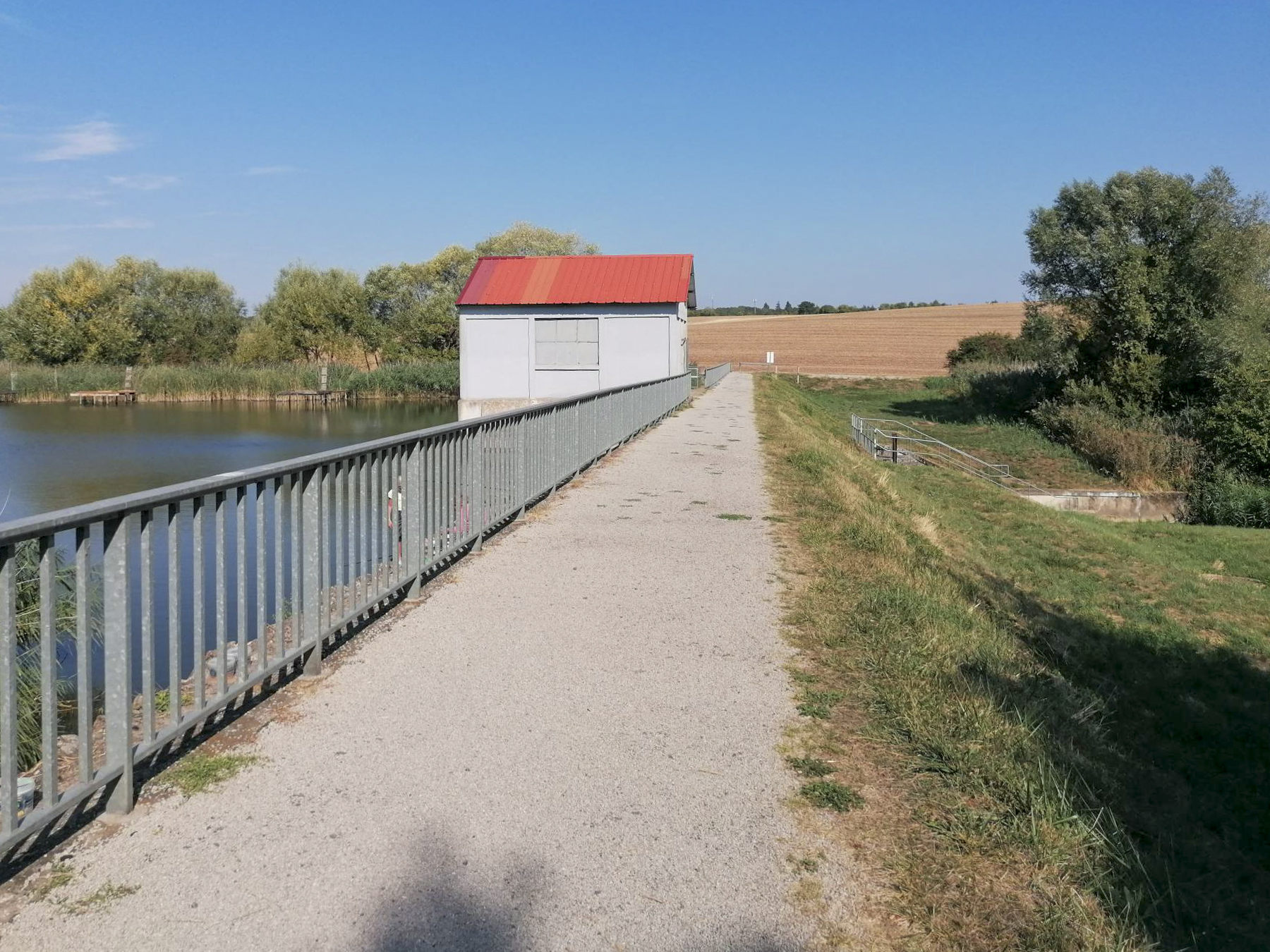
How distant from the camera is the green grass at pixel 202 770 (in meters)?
3.93

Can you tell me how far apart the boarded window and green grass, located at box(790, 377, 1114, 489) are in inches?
595

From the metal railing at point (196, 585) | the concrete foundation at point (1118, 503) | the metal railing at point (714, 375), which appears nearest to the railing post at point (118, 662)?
the metal railing at point (196, 585)

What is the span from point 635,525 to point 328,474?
4.77m

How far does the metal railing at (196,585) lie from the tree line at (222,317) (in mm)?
64080

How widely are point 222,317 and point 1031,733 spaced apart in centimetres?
7979

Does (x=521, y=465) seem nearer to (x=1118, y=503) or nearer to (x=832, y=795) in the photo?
(x=832, y=795)

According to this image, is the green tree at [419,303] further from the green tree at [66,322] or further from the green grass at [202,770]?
the green grass at [202,770]

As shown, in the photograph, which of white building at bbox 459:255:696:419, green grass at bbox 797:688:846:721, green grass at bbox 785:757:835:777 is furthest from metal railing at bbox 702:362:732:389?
green grass at bbox 785:757:835:777

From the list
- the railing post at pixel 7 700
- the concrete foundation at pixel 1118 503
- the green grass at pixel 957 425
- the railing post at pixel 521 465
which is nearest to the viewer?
the railing post at pixel 7 700

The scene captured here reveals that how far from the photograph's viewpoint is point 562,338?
37.6 metres

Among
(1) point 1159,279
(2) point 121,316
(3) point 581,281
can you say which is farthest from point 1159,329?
(2) point 121,316

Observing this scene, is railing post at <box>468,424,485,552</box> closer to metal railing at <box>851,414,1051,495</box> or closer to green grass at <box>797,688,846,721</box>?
green grass at <box>797,688,846,721</box>

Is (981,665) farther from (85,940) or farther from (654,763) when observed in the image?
(85,940)

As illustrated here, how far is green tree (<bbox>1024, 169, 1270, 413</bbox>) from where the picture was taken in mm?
38688
